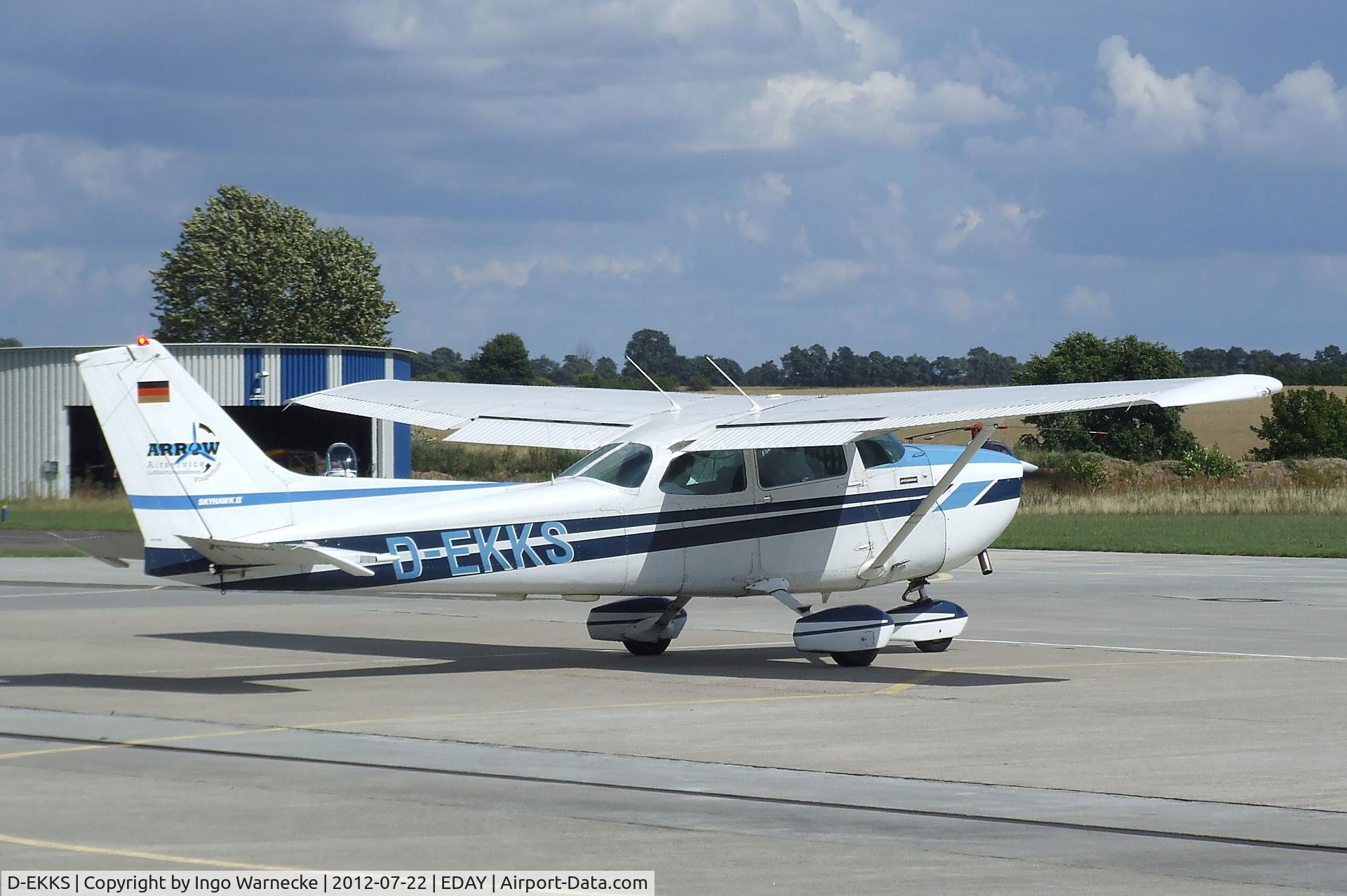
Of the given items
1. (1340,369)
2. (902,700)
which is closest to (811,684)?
(902,700)

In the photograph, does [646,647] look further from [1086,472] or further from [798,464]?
[1086,472]

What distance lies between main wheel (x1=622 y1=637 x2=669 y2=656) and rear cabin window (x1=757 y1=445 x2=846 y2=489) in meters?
2.24

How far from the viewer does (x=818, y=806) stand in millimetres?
8133

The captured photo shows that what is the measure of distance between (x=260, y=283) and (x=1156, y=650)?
60.0m

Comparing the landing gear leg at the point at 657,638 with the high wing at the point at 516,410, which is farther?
the high wing at the point at 516,410

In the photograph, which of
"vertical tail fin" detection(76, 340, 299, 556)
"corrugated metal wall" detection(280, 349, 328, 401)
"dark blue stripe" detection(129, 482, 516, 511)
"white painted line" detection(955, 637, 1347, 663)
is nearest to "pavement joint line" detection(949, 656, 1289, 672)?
"white painted line" detection(955, 637, 1347, 663)

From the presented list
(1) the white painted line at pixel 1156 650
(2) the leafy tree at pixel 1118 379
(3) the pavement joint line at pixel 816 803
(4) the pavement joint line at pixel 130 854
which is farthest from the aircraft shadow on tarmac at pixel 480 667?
(2) the leafy tree at pixel 1118 379

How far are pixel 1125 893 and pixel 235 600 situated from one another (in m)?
17.5

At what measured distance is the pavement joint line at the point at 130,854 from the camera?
667 cm

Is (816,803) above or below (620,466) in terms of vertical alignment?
below

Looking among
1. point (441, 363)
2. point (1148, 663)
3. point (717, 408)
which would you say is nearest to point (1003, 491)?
point (1148, 663)

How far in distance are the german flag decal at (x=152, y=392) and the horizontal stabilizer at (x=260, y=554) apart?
1.18 m

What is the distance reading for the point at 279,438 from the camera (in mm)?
50844

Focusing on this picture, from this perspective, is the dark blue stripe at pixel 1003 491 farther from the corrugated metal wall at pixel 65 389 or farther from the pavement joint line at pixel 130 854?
the corrugated metal wall at pixel 65 389
